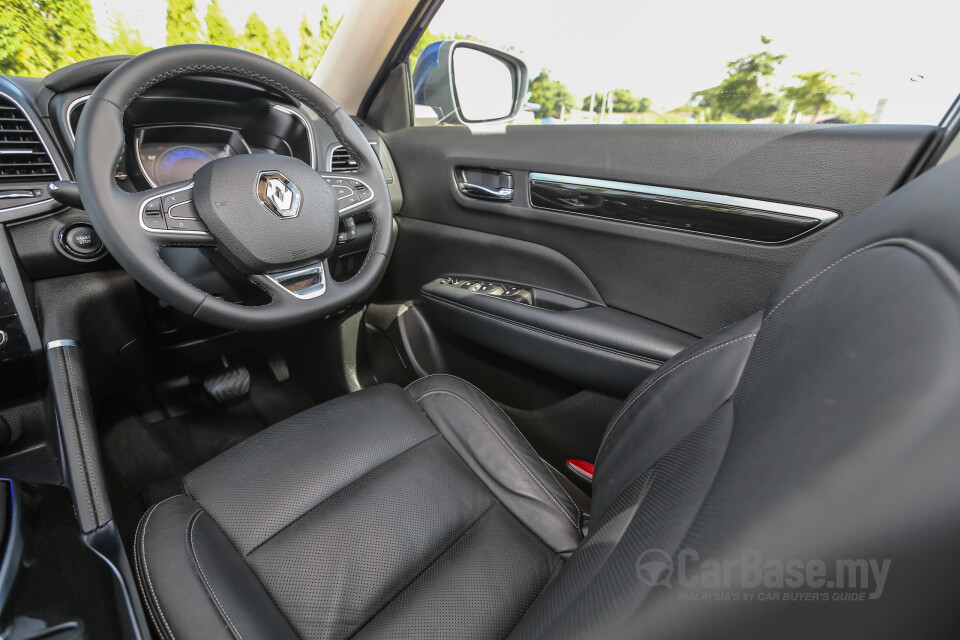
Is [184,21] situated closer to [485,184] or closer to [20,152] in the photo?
[20,152]

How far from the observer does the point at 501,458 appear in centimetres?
95

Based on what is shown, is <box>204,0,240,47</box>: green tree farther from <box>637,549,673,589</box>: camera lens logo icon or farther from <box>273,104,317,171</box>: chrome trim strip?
<box>637,549,673,589</box>: camera lens logo icon

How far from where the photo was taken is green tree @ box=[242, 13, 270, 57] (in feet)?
4.26

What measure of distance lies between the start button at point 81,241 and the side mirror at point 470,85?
3.20 ft

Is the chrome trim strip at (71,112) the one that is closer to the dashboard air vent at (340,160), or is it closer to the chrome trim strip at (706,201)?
the dashboard air vent at (340,160)

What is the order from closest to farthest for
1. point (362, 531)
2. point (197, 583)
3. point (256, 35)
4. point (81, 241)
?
point (197, 583) → point (362, 531) → point (81, 241) → point (256, 35)

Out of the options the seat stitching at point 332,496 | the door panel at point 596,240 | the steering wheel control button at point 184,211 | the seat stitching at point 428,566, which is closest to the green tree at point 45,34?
the steering wheel control button at point 184,211

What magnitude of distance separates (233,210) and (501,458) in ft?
2.10

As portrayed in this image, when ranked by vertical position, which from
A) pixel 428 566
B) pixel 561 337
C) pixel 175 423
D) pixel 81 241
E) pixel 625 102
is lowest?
pixel 175 423

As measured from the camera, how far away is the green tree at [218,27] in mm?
1241

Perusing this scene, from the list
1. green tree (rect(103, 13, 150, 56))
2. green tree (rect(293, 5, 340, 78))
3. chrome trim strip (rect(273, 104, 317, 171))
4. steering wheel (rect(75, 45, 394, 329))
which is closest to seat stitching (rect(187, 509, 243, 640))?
steering wheel (rect(75, 45, 394, 329))

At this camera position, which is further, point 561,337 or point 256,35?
point 256,35

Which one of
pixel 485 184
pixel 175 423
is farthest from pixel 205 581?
pixel 485 184

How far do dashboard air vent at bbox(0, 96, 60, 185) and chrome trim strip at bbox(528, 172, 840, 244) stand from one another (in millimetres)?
1003
